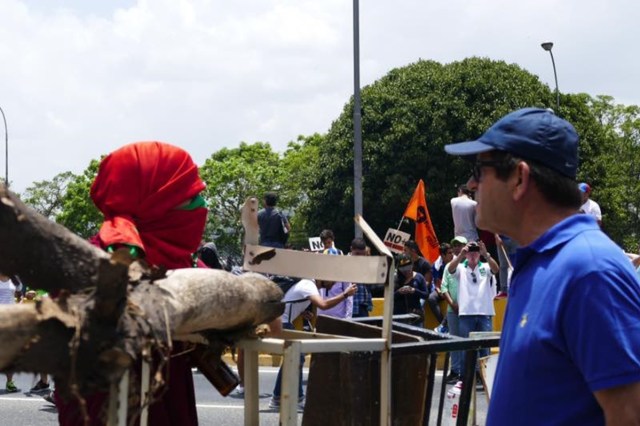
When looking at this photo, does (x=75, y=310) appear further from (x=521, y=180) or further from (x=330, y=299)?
(x=330, y=299)

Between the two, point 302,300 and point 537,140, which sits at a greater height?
point 537,140

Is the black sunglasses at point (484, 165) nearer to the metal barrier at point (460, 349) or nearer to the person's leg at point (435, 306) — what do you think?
the metal barrier at point (460, 349)

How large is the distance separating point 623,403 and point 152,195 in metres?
1.55

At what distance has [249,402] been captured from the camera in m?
3.32

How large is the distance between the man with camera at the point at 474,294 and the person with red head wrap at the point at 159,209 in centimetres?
786

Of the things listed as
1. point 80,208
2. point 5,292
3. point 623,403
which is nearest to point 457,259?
point 5,292

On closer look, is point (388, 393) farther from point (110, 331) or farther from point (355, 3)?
point (355, 3)

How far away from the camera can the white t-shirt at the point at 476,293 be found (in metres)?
10.9

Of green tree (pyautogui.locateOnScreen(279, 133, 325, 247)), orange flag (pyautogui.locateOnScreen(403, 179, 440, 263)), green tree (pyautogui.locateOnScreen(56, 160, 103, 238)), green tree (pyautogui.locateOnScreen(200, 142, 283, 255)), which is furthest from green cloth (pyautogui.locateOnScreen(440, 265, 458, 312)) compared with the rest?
green tree (pyautogui.locateOnScreen(56, 160, 103, 238))

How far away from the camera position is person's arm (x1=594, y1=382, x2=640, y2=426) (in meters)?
2.26

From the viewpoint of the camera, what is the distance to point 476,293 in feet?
35.8

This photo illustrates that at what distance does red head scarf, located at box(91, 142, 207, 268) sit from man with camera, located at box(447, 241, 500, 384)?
790cm

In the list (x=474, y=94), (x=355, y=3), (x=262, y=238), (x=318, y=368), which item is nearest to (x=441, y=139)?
(x=474, y=94)

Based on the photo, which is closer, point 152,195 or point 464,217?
point 152,195
